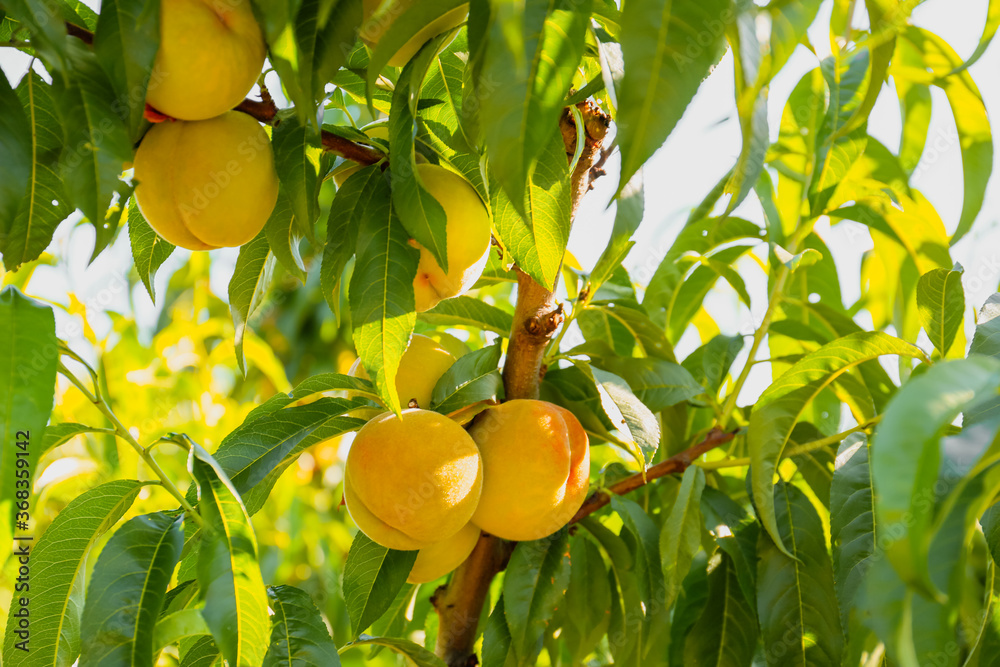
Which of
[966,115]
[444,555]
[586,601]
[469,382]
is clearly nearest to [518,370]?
[469,382]

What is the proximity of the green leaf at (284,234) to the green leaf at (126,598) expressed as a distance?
9.4 inches

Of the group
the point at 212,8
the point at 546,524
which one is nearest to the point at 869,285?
the point at 546,524

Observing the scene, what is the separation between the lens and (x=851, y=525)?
71 cm

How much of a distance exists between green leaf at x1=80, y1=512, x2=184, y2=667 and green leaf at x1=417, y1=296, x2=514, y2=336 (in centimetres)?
44

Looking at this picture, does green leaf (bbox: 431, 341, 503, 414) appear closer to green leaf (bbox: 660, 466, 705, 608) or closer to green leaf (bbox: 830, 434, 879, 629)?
green leaf (bbox: 660, 466, 705, 608)

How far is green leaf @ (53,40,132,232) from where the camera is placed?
469mm

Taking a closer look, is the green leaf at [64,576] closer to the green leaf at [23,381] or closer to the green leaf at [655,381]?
the green leaf at [23,381]

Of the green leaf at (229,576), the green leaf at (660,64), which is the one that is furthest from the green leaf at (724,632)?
the green leaf at (660,64)

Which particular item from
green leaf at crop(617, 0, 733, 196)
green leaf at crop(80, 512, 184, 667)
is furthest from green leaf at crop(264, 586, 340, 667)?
green leaf at crop(617, 0, 733, 196)

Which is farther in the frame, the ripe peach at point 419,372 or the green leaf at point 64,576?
the ripe peach at point 419,372

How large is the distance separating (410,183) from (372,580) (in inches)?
15.0

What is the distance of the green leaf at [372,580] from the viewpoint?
0.74 m

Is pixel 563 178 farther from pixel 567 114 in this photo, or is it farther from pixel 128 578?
pixel 128 578

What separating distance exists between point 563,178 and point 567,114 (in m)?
0.11
